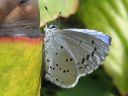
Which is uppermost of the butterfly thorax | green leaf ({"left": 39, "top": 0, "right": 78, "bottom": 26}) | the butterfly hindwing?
green leaf ({"left": 39, "top": 0, "right": 78, "bottom": 26})

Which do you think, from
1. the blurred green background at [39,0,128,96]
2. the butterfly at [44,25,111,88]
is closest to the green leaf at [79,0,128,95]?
the blurred green background at [39,0,128,96]

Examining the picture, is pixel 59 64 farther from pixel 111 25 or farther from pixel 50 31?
pixel 111 25

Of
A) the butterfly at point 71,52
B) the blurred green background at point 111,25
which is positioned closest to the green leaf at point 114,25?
the blurred green background at point 111,25

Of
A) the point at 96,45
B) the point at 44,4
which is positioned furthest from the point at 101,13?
the point at 44,4

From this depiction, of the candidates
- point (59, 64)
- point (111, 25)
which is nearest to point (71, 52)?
point (59, 64)

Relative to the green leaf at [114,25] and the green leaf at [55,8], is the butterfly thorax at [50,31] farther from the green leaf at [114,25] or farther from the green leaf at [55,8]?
the green leaf at [114,25]

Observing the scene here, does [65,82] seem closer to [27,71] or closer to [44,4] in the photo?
[44,4]

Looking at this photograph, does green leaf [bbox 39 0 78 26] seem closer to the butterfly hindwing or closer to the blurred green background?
the butterfly hindwing
